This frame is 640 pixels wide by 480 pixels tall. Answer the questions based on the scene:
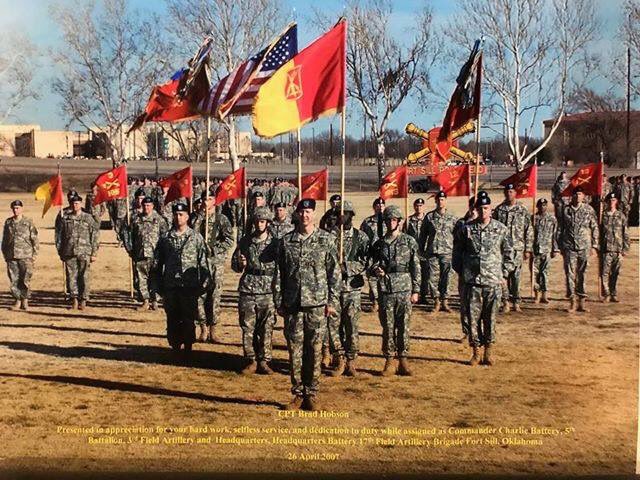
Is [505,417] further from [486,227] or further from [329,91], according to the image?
[329,91]

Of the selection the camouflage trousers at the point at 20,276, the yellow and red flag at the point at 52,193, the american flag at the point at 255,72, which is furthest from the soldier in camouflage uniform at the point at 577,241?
the camouflage trousers at the point at 20,276

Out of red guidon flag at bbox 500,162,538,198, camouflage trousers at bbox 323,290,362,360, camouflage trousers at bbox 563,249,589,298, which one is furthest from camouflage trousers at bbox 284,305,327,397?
camouflage trousers at bbox 563,249,589,298

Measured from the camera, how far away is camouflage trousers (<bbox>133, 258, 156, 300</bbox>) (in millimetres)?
12727

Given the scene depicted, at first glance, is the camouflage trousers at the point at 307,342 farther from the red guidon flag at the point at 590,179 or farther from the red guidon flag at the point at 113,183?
the red guidon flag at the point at 113,183

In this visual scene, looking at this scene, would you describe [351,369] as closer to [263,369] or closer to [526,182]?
[263,369]

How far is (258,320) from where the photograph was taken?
9.09 metres

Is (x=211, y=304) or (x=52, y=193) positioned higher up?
(x=52, y=193)

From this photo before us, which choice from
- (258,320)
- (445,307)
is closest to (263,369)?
(258,320)

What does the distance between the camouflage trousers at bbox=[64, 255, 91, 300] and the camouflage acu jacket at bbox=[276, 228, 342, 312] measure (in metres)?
5.87

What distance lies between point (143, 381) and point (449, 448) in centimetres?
351

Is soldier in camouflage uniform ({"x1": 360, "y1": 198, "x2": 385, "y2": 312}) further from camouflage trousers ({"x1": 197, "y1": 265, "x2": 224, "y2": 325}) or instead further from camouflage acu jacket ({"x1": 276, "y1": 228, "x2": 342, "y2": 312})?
camouflage acu jacket ({"x1": 276, "y1": 228, "x2": 342, "y2": 312})

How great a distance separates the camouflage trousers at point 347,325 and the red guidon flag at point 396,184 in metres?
4.23

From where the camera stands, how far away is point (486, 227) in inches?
373

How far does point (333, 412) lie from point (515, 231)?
219 inches
